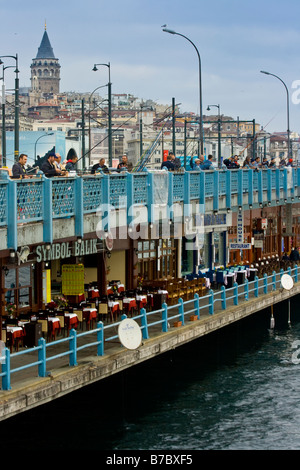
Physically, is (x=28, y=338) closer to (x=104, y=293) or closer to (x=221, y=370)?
(x=104, y=293)

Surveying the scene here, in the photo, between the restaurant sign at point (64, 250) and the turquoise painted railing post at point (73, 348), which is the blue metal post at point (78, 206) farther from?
the turquoise painted railing post at point (73, 348)

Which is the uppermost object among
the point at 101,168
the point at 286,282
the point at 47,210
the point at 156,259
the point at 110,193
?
the point at 101,168

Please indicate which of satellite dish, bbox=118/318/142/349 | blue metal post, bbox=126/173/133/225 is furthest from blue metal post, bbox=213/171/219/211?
satellite dish, bbox=118/318/142/349

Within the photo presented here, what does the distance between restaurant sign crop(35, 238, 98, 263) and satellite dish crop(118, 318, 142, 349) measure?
2.79 m

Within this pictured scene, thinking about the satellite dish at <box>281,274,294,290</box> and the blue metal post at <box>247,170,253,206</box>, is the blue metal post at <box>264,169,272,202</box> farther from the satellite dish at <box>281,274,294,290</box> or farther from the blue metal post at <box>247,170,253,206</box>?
the satellite dish at <box>281,274,294,290</box>

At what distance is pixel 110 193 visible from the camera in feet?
84.8

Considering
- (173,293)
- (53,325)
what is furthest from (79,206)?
(173,293)

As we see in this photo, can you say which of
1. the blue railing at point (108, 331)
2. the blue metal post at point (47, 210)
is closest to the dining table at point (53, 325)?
the blue railing at point (108, 331)

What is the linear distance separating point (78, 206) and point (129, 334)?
3.42 meters

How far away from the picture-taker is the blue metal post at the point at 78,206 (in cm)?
2344

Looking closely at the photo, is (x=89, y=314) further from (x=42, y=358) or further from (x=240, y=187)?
(x=240, y=187)

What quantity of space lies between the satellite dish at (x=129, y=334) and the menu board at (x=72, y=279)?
5424 mm

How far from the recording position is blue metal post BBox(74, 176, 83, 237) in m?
23.4
